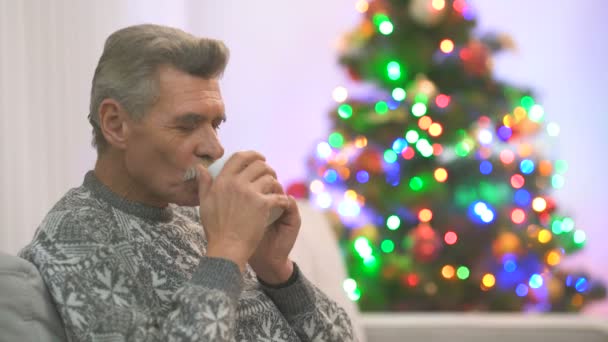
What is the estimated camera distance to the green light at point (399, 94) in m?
3.84

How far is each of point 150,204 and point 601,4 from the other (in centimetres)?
414

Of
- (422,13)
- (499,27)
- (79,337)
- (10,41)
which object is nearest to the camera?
(79,337)

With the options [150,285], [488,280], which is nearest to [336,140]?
[488,280]

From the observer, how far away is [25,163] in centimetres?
206

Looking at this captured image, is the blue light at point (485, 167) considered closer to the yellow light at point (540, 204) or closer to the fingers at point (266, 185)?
the yellow light at point (540, 204)

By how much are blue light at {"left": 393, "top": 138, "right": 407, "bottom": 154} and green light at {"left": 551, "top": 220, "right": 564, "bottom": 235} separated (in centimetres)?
85

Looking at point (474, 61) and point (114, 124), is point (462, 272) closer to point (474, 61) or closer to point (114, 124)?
point (474, 61)

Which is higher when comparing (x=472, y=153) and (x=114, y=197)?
(x=114, y=197)

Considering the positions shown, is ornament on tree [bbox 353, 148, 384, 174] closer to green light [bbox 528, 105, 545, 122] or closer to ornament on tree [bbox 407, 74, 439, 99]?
ornament on tree [bbox 407, 74, 439, 99]

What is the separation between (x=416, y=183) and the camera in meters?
3.78

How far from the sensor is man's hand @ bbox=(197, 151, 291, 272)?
1.29 meters

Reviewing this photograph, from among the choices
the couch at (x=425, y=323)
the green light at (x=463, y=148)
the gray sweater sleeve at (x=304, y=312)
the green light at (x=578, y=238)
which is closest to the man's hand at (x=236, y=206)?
the gray sweater sleeve at (x=304, y=312)

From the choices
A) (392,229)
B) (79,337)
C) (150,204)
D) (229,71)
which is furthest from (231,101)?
(79,337)

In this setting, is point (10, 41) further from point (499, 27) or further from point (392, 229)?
point (499, 27)
